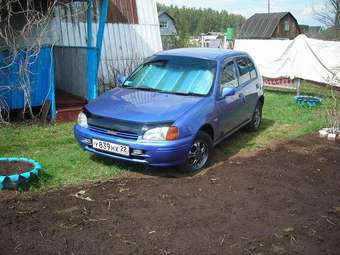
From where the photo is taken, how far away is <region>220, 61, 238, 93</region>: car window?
6684mm

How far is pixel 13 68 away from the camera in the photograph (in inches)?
313

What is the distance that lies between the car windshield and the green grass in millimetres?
1324

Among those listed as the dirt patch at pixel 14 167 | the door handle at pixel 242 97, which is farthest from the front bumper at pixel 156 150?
the door handle at pixel 242 97

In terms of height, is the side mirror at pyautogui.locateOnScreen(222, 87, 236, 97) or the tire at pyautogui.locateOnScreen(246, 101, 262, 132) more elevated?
the side mirror at pyautogui.locateOnScreen(222, 87, 236, 97)

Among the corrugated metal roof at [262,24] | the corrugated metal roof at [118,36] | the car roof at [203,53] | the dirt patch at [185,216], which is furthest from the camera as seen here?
the corrugated metal roof at [262,24]

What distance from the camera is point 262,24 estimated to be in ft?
179

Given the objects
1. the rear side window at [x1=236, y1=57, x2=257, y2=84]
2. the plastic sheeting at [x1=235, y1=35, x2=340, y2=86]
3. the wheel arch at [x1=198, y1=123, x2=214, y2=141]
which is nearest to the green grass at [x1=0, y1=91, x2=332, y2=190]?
the wheel arch at [x1=198, y1=123, x2=214, y2=141]

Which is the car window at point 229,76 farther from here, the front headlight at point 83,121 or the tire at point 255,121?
the front headlight at point 83,121

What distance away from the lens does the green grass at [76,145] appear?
5.68 meters

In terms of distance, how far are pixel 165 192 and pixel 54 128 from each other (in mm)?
3750

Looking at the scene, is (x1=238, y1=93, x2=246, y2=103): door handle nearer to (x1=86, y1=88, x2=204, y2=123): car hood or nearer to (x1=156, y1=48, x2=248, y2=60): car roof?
(x1=156, y1=48, x2=248, y2=60): car roof

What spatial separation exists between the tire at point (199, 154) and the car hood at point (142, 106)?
516mm

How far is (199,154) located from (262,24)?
52.0 metres

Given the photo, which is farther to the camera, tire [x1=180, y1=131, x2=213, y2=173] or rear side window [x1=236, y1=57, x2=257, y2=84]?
rear side window [x1=236, y1=57, x2=257, y2=84]
